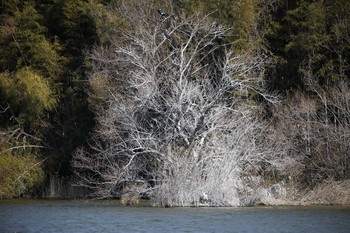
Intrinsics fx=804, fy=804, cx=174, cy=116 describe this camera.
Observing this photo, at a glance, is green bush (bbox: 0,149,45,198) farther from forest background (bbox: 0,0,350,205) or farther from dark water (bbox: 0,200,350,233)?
dark water (bbox: 0,200,350,233)

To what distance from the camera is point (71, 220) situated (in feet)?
73.7

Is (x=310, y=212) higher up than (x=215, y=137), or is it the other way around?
(x=215, y=137)

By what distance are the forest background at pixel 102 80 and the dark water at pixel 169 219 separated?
18.7 ft

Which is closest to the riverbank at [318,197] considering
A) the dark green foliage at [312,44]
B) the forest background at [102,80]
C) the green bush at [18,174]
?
the forest background at [102,80]

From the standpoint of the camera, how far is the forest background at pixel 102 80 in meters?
31.6

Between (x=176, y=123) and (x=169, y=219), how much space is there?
23.1 feet

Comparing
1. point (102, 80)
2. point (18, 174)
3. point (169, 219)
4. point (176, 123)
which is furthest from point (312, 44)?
point (169, 219)

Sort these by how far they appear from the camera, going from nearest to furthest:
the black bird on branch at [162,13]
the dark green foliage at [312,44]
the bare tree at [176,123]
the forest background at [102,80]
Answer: the bare tree at [176,123], the forest background at [102,80], the black bird on branch at [162,13], the dark green foliage at [312,44]

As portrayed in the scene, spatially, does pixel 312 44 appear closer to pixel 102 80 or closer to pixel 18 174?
pixel 102 80

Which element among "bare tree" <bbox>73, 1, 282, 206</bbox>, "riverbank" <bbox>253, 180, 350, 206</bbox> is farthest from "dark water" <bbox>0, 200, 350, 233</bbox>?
"riverbank" <bbox>253, 180, 350, 206</bbox>

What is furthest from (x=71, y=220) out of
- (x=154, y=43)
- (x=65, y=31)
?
(x=65, y=31)

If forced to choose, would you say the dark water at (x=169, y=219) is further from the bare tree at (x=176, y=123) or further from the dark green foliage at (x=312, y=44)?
the dark green foliage at (x=312, y=44)

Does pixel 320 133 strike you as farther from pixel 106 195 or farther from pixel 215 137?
pixel 106 195

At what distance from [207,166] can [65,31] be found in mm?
14308
